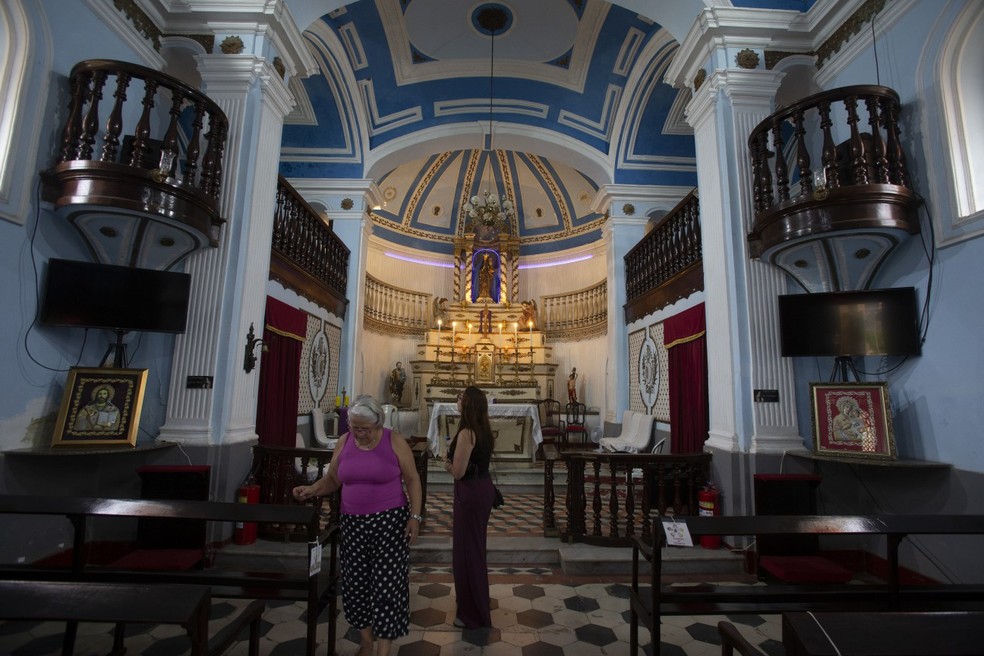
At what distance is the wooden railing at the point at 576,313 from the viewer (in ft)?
39.0

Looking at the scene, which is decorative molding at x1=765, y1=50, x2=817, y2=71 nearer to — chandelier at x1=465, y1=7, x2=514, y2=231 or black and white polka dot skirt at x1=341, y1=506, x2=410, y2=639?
chandelier at x1=465, y1=7, x2=514, y2=231

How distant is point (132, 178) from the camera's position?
141 inches

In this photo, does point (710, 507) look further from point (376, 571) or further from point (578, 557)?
point (376, 571)

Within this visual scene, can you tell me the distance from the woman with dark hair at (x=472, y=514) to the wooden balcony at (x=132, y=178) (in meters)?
2.73

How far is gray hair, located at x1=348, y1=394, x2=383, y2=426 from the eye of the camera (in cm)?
246

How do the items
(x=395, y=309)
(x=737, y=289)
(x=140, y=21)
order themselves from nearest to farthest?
(x=737, y=289) < (x=140, y=21) < (x=395, y=309)

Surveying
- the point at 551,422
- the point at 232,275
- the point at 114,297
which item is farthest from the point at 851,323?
the point at 551,422

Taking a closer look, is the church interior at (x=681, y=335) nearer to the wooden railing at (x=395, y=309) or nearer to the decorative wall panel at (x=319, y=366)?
the decorative wall panel at (x=319, y=366)

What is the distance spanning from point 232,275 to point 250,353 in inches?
28.1

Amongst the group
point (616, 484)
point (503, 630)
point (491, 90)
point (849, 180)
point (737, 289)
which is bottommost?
point (503, 630)

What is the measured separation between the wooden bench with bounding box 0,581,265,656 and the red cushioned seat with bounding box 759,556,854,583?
3.72 metres

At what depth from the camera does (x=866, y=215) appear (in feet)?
12.0

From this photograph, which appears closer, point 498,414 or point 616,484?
point 616,484

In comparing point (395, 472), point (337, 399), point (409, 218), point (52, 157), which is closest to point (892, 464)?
point (395, 472)
